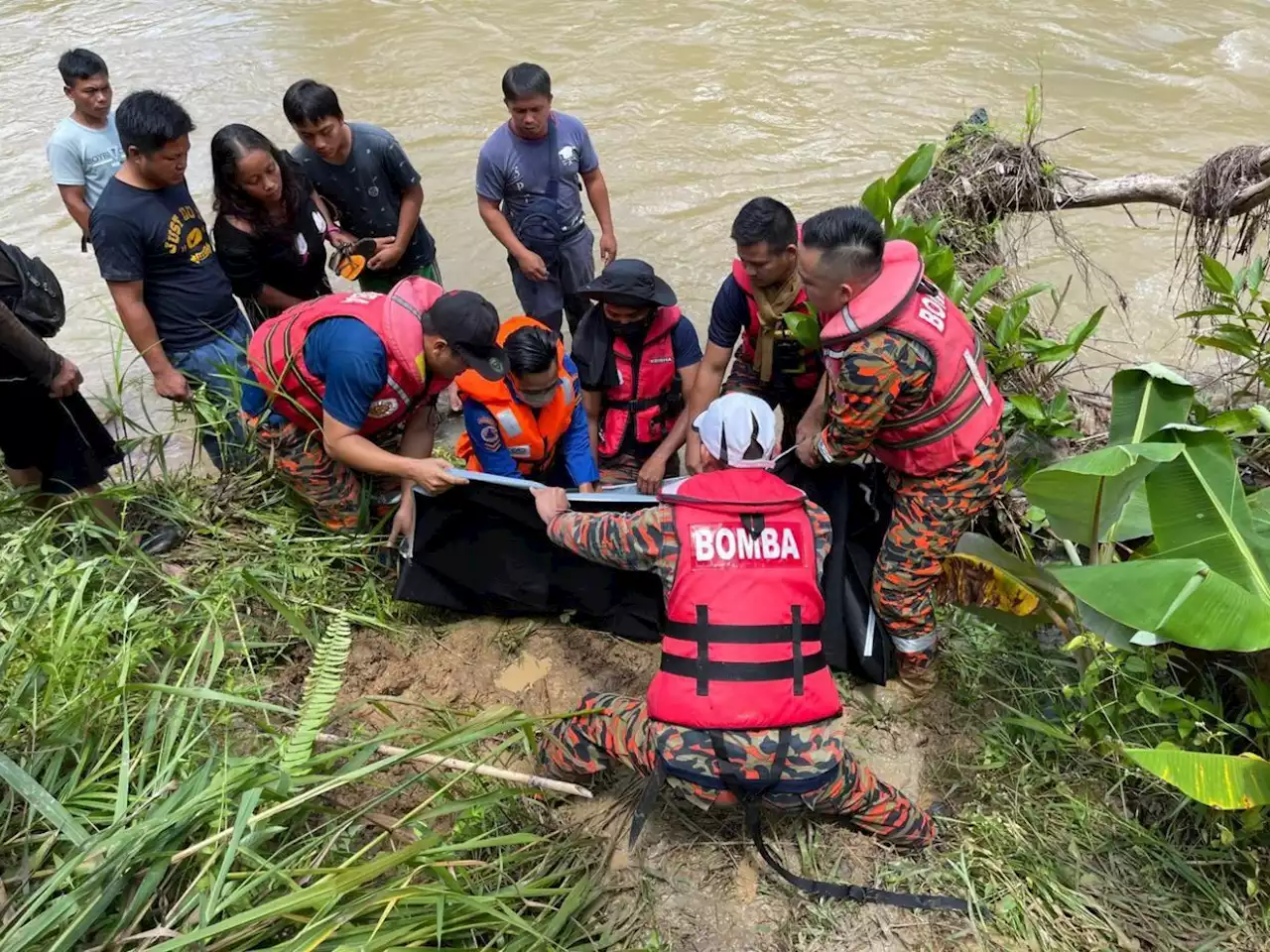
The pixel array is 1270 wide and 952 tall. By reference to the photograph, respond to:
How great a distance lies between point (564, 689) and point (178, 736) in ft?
4.64

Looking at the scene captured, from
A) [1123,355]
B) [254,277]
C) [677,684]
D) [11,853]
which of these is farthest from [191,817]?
[1123,355]

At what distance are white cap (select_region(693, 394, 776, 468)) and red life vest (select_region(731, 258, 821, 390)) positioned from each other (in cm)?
101

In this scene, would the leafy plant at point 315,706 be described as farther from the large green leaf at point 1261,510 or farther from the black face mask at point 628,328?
the large green leaf at point 1261,510

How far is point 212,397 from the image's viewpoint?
3674 millimetres

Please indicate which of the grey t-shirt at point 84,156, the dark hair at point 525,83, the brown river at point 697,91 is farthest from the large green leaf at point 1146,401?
the grey t-shirt at point 84,156

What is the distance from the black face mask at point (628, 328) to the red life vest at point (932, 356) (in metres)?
1.07

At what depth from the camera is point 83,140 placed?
4535 millimetres

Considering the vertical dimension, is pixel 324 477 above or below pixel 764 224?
below

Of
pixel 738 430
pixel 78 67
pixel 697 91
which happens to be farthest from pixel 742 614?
pixel 697 91

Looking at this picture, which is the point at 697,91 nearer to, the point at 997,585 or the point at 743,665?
the point at 997,585

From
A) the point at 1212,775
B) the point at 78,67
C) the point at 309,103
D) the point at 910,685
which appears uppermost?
the point at 78,67

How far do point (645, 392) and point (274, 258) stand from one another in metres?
1.98

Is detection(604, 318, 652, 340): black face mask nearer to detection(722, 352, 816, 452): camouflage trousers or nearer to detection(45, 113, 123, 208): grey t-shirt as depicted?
detection(722, 352, 816, 452): camouflage trousers

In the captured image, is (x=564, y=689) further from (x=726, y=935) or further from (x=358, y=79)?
(x=358, y=79)
